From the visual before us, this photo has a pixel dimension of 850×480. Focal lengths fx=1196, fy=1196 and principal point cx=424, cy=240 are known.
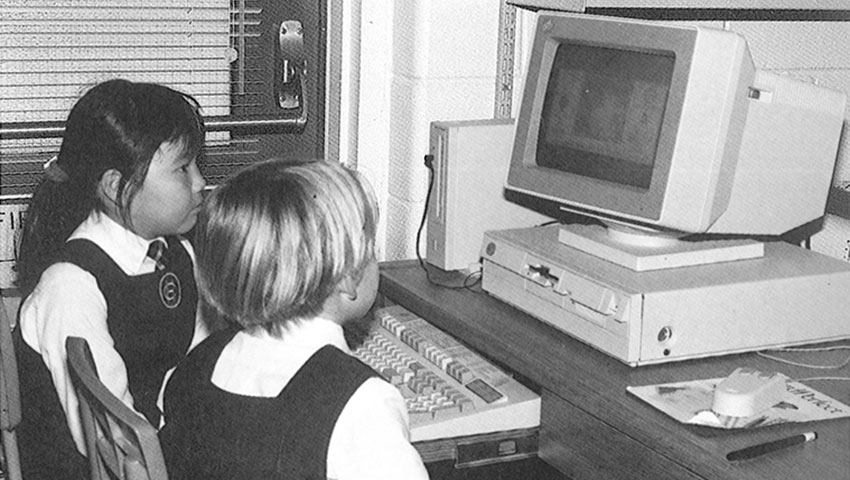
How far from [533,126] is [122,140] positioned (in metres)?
0.68

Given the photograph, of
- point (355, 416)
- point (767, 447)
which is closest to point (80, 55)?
point (355, 416)

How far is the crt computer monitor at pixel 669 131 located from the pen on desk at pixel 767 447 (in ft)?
1.33

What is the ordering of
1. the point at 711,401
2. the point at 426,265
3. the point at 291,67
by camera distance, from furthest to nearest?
the point at 291,67 → the point at 426,265 → the point at 711,401

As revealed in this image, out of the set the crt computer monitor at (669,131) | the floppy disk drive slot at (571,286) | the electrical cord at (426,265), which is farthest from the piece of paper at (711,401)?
the electrical cord at (426,265)

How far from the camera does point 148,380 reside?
2.11m

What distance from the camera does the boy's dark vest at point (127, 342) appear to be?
77.4 inches

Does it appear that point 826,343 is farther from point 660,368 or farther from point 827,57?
point 827,57

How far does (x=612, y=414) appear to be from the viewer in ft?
5.22

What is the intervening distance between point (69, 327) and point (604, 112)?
2.96ft

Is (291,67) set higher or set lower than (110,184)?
higher

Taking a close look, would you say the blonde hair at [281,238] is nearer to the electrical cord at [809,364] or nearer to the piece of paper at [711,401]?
the piece of paper at [711,401]

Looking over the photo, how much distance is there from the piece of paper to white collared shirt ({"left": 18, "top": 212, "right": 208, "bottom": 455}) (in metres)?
0.81

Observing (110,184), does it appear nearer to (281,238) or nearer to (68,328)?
(68,328)

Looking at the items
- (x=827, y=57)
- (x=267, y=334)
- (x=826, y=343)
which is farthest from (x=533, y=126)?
(x=827, y=57)
